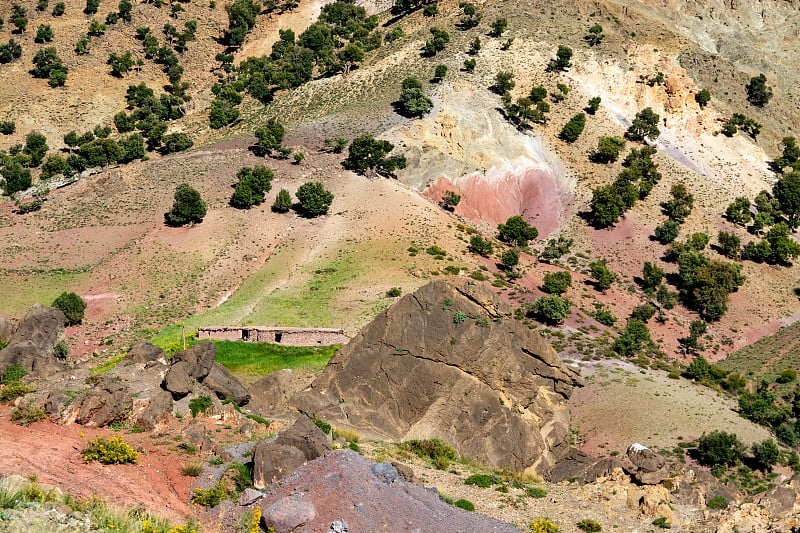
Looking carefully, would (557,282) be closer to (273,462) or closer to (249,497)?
(273,462)

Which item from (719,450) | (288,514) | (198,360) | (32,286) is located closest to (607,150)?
(719,450)

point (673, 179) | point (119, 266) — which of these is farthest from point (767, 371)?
point (119, 266)

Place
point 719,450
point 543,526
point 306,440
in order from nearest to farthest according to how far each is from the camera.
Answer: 1. point 543,526
2. point 306,440
3. point 719,450

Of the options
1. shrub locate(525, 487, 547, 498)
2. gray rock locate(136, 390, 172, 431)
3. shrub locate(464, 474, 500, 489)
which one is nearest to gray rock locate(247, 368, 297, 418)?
gray rock locate(136, 390, 172, 431)

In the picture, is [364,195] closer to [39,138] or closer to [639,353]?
[639,353]

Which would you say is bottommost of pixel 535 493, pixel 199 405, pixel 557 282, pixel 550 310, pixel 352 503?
pixel 557 282

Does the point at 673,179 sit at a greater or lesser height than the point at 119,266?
greater

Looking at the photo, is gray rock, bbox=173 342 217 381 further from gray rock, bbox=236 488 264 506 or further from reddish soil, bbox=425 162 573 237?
reddish soil, bbox=425 162 573 237

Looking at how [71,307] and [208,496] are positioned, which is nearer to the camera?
[208,496]
